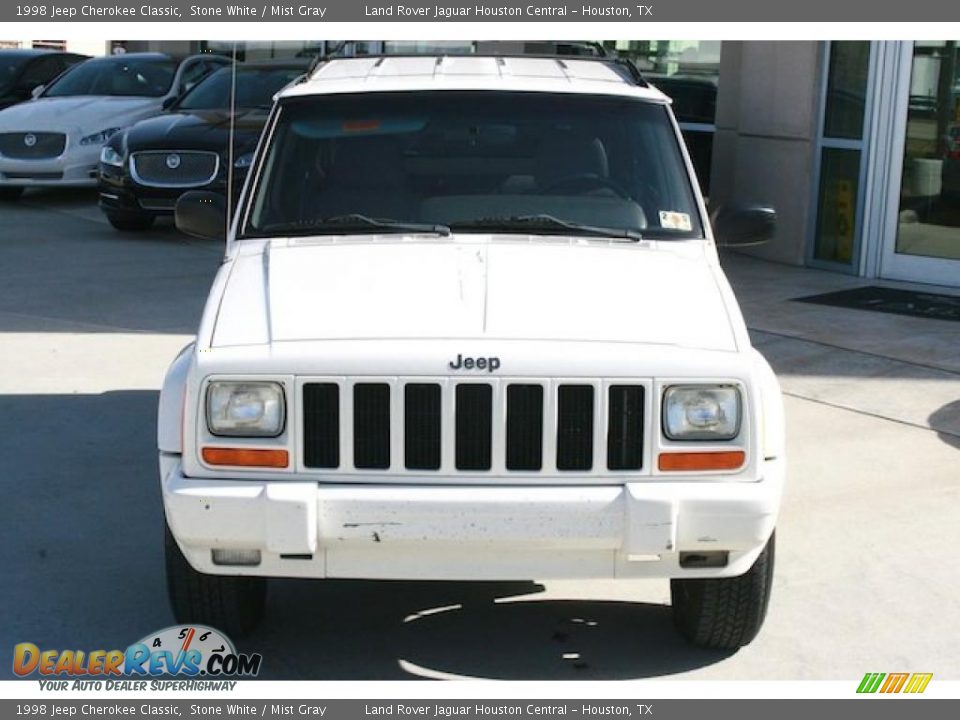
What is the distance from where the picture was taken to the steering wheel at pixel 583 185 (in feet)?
18.7

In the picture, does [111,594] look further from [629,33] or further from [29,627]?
[629,33]

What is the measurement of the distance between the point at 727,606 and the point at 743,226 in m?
1.86

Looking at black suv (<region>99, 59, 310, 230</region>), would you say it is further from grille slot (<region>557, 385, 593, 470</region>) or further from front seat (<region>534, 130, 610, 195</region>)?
grille slot (<region>557, 385, 593, 470</region>)

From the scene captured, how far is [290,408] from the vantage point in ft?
14.3

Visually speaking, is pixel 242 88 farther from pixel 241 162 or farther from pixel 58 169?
pixel 58 169

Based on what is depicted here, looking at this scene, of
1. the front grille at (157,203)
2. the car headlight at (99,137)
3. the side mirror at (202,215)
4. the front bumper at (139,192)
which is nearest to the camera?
the side mirror at (202,215)

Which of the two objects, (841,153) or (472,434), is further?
(841,153)

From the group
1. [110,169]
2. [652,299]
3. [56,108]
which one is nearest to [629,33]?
[110,169]

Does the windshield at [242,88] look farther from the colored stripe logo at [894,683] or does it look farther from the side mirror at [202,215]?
the colored stripe logo at [894,683]

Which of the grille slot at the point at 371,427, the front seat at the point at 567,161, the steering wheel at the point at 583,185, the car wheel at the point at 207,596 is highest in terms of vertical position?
the front seat at the point at 567,161

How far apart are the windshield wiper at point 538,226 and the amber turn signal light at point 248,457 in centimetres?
143

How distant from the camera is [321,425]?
4367mm

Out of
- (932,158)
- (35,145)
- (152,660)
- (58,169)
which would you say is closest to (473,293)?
(152,660)

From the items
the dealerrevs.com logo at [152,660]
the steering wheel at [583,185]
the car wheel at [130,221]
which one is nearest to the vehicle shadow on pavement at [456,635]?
the dealerrevs.com logo at [152,660]
